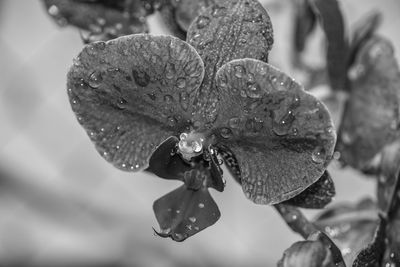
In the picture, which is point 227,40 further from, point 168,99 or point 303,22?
point 303,22

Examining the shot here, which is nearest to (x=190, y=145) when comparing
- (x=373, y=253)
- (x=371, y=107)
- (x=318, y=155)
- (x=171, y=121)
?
(x=171, y=121)

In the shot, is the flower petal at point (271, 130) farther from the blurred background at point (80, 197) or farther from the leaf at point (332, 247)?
the blurred background at point (80, 197)

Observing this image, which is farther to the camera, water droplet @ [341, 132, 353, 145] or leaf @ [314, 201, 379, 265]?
water droplet @ [341, 132, 353, 145]

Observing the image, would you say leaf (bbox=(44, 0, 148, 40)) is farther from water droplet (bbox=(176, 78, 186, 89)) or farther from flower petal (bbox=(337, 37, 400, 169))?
flower petal (bbox=(337, 37, 400, 169))

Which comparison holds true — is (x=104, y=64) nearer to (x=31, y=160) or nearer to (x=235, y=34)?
(x=235, y=34)

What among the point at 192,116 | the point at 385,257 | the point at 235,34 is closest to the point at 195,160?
the point at 192,116

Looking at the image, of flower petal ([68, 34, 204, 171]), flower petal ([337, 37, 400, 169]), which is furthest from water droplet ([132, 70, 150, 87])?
flower petal ([337, 37, 400, 169])
